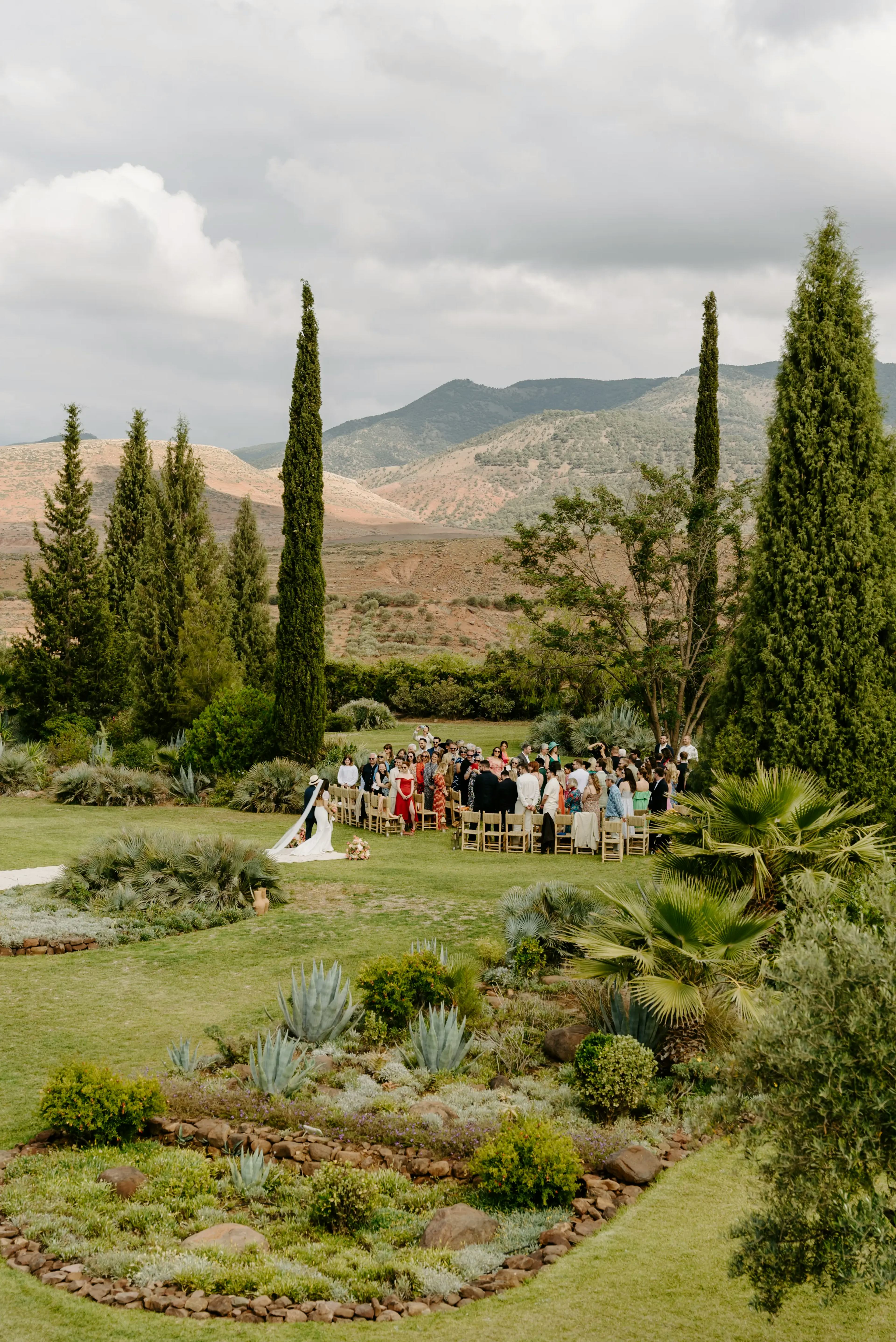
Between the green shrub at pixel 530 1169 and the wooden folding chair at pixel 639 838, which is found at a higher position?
the green shrub at pixel 530 1169

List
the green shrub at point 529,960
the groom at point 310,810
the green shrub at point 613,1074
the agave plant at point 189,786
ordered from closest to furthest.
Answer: the green shrub at point 613,1074 < the green shrub at point 529,960 < the groom at point 310,810 < the agave plant at point 189,786

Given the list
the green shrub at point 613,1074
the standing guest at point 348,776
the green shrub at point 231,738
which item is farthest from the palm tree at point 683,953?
the green shrub at point 231,738

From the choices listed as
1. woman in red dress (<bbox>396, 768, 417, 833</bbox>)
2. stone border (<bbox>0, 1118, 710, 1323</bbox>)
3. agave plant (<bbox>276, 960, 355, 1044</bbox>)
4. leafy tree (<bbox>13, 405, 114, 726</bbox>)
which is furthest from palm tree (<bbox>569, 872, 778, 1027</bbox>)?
leafy tree (<bbox>13, 405, 114, 726</bbox>)

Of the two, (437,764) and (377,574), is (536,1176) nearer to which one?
(437,764)

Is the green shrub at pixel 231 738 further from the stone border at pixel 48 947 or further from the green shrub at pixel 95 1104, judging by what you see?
the green shrub at pixel 95 1104

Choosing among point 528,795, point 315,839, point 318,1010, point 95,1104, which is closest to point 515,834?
point 528,795

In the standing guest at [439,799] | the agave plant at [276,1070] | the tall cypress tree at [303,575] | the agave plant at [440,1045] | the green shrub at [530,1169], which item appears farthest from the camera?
the tall cypress tree at [303,575]

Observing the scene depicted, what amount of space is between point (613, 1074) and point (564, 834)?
10.3 meters

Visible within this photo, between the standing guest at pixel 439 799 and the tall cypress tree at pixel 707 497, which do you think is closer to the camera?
the standing guest at pixel 439 799

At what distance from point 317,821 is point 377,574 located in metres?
62.1

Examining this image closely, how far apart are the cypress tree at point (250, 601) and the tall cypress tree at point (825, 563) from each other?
2321 cm

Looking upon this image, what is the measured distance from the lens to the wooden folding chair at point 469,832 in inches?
690

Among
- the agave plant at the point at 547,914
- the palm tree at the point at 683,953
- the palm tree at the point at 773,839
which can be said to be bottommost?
the agave plant at the point at 547,914

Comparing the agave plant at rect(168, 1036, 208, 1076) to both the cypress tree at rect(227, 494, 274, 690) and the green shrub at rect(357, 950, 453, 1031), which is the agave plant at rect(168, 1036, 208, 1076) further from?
the cypress tree at rect(227, 494, 274, 690)
